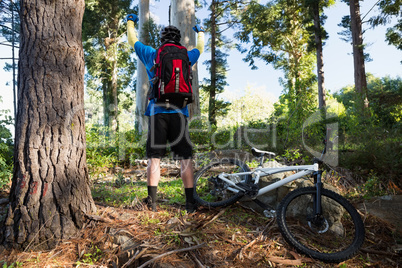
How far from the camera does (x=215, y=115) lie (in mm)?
14641

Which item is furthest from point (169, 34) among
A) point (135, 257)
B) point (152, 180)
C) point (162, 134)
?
point (135, 257)

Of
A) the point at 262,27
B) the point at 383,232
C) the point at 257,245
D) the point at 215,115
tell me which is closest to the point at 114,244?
the point at 257,245

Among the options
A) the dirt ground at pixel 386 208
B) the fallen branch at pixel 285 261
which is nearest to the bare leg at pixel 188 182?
the fallen branch at pixel 285 261

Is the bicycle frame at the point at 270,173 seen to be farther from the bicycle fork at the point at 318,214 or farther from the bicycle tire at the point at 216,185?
the bicycle fork at the point at 318,214

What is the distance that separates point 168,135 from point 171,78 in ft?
2.47

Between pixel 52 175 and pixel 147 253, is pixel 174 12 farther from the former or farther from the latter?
pixel 147 253

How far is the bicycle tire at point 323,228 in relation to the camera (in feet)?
8.60

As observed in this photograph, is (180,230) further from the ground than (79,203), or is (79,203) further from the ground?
(79,203)

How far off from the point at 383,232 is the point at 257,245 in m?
1.69

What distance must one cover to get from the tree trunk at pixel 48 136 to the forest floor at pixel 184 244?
0.22 meters

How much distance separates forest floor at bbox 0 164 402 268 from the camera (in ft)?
7.88

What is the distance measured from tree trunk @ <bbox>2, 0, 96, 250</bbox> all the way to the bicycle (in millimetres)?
1720

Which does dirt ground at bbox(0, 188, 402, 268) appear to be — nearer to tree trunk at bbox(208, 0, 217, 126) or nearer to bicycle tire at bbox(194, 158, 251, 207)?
bicycle tire at bbox(194, 158, 251, 207)

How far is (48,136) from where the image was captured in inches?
108
